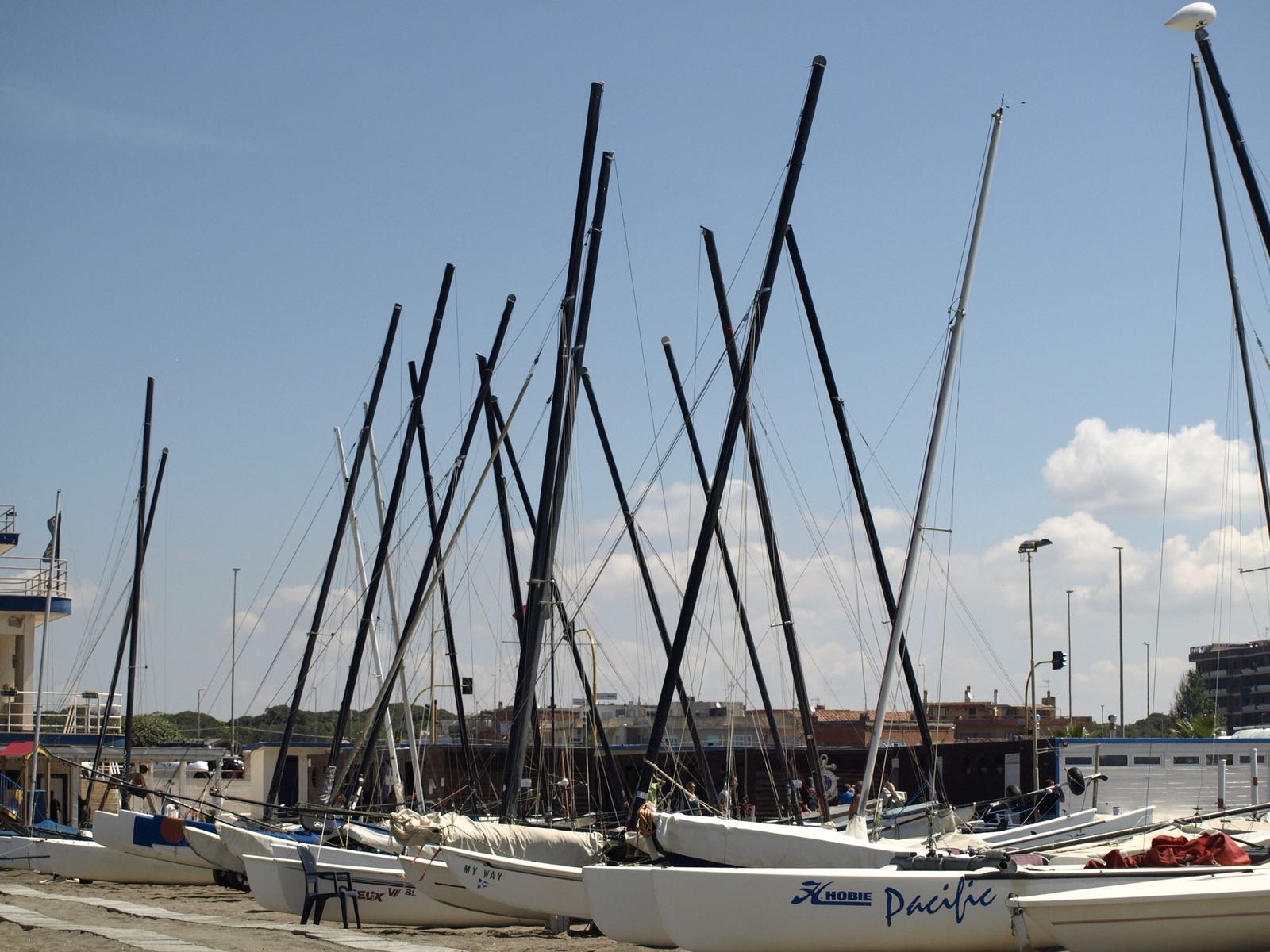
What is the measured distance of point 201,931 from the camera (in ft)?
64.0

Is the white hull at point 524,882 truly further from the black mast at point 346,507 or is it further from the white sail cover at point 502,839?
the black mast at point 346,507

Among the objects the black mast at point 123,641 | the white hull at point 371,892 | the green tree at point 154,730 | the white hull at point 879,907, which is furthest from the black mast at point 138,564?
the green tree at point 154,730

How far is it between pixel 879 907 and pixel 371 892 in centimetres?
975

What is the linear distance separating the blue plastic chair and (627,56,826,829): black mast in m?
4.96

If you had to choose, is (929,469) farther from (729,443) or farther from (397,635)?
(397,635)

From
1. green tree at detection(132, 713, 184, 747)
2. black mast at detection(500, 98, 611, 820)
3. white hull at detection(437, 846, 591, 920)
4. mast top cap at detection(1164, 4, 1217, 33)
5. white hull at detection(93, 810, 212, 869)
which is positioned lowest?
green tree at detection(132, 713, 184, 747)

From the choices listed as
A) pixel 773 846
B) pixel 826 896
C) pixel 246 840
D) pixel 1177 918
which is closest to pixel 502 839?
pixel 773 846

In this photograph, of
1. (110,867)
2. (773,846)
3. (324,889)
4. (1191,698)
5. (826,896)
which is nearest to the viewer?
(826,896)

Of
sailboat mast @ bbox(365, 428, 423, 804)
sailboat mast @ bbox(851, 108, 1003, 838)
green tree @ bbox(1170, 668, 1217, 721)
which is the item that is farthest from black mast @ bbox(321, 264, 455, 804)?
green tree @ bbox(1170, 668, 1217, 721)

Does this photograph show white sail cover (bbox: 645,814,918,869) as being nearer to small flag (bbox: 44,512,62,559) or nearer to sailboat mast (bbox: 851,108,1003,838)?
sailboat mast (bbox: 851,108,1003,838)

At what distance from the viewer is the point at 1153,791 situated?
35188mm

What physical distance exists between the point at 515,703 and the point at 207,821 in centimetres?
1231

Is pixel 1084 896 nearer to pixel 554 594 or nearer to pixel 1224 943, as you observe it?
pixel 1224 943

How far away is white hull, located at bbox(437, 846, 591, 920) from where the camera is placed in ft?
63.4
